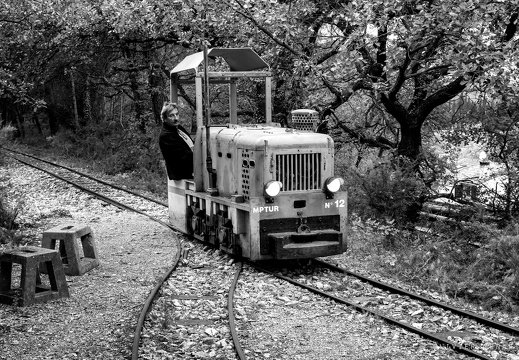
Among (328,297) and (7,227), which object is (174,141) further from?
(328,297)

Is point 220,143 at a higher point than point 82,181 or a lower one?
higher

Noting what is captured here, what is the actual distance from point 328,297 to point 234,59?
5.04 meters

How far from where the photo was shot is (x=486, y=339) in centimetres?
639

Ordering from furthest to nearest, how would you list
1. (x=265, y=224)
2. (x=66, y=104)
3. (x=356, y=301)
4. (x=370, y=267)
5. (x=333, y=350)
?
1. (x=66, y=104)
2. (x=370, y=267)
3. (x=265, y=224)
4. (x=356, y=301)
5. (x=333, y=350)

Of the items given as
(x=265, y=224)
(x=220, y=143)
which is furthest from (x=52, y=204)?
(x=265, y=224)

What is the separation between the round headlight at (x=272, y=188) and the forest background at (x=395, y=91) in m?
2.20

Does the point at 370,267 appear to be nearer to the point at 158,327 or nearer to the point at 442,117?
the point at 158,327

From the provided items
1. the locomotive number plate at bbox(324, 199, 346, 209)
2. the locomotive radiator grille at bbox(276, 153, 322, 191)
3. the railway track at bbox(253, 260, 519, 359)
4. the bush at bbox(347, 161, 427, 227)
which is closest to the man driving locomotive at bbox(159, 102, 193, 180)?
the locomotive radiator grille at bbox(276, 153, 322, 191)

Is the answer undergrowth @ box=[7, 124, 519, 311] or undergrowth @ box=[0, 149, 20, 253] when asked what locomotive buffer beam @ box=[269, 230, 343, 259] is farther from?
undergrowth @ box=[0, 149, 20, 253]

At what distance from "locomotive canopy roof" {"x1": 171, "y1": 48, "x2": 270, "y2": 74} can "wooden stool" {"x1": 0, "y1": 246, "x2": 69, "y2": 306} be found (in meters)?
3.83

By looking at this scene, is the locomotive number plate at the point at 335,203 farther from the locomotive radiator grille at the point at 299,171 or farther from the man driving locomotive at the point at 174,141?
the man driving locomotive at the point at 174,141

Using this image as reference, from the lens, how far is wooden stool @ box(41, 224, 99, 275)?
28.9 feet

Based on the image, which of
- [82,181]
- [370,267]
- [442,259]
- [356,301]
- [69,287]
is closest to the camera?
[356,301]

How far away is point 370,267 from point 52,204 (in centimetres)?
875
